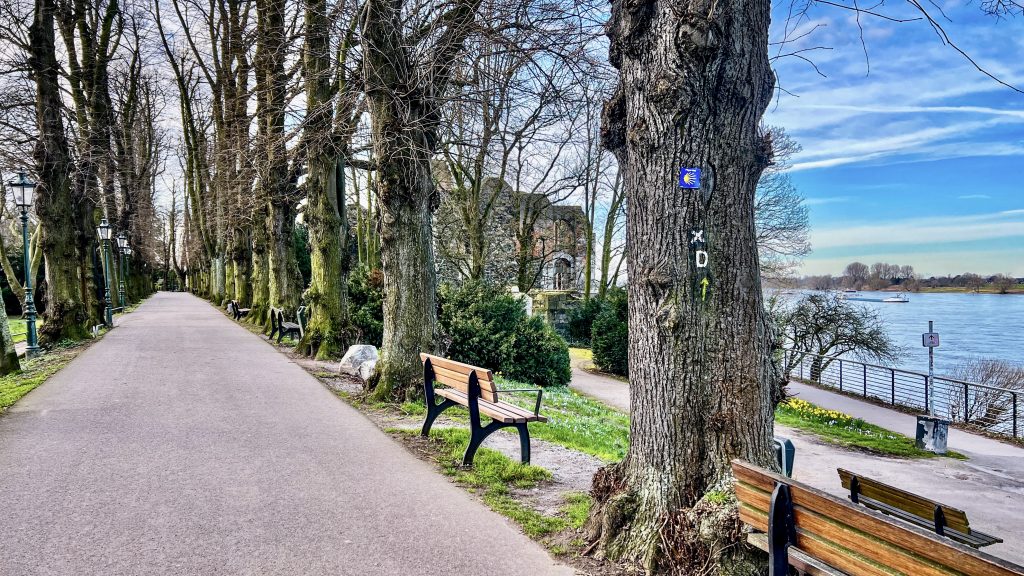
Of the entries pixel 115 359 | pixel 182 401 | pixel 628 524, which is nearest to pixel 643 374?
pixel 628 524

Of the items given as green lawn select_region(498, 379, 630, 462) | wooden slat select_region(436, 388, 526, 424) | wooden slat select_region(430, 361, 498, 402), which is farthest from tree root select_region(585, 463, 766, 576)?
green lawn select_region(498, 379, 630, 462)

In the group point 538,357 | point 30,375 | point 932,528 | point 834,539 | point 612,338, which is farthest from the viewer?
point 612,338

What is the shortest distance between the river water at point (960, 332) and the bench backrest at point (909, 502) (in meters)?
23.3

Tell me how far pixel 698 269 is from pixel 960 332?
36520 millimetres

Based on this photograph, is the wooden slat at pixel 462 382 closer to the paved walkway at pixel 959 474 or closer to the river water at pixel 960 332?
the paved walkway at pixel 959 474

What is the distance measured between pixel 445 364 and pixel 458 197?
64.7 feet

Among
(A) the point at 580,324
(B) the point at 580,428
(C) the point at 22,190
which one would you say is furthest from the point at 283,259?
(A) the point at 580,324

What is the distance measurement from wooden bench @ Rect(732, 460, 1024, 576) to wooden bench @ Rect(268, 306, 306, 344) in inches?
569

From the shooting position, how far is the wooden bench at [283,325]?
56.5 ft

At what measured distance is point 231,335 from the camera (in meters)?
19.3

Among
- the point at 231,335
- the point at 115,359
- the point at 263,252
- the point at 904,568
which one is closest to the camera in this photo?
the point at 904,568

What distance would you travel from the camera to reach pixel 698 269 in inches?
154

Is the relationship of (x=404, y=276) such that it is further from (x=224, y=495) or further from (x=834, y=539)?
(x=834, y=539)

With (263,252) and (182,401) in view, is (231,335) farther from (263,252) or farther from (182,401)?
(182,401)
